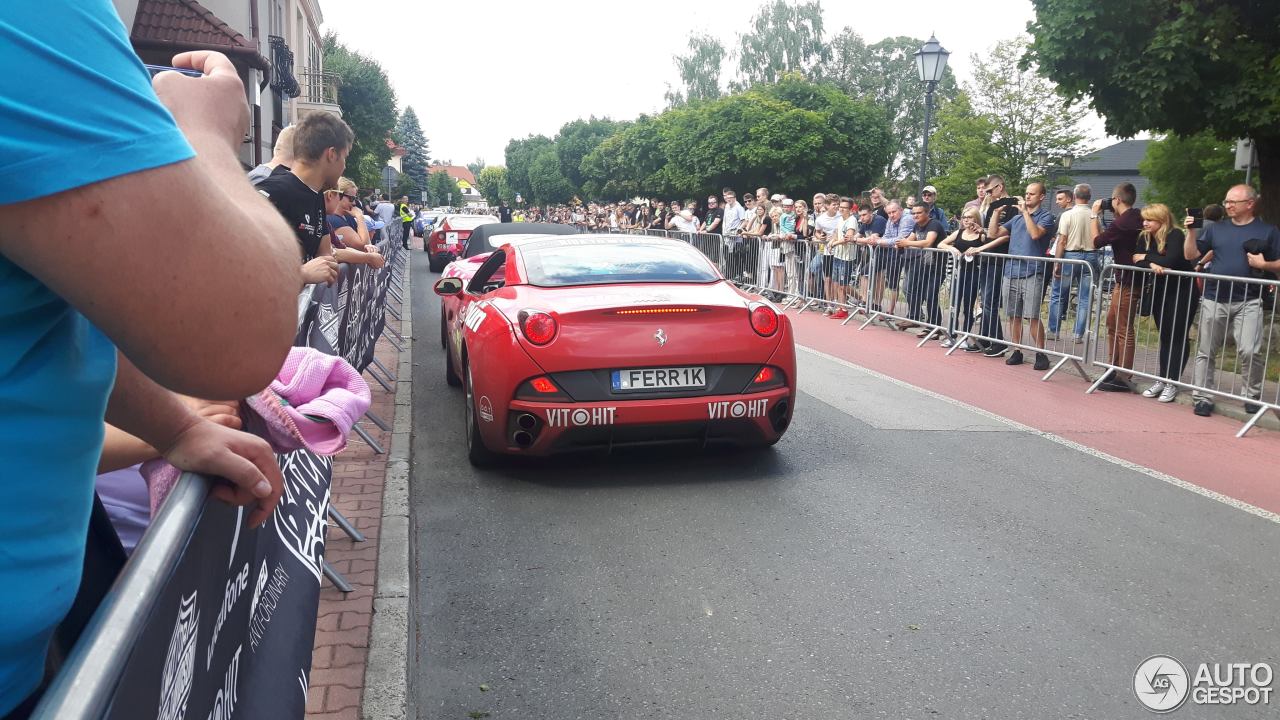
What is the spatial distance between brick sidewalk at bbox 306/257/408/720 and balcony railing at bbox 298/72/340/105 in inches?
1459

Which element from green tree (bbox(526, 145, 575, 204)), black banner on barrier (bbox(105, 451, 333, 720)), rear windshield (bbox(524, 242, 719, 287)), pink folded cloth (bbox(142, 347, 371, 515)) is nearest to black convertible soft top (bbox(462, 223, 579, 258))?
rear windshield (bbox(524, 242, 719, 287))

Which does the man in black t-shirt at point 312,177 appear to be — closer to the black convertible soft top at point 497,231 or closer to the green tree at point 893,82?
the black convertible soft top at point 497,231

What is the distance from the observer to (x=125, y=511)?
2.01m

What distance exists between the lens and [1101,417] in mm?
8836

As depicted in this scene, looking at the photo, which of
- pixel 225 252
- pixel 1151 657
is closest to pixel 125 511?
pixel 225 252

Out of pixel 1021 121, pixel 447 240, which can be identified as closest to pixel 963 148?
pixel 1021 121

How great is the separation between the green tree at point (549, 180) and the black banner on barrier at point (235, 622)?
80.3m

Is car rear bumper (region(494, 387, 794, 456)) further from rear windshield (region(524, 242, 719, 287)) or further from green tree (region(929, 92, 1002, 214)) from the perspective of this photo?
green tree (region(929, 92, 1002, 214))

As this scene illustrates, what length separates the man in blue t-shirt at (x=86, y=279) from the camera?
96 centimetres

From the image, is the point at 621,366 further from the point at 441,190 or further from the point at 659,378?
the point at 441,190

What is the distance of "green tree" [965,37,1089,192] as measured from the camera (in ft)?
181

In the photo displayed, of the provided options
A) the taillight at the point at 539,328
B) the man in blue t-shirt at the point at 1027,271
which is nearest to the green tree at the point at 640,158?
the man in blue t-shirt at the point at 1027,271

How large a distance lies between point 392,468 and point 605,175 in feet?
193

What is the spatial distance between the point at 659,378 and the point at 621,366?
25 cm
